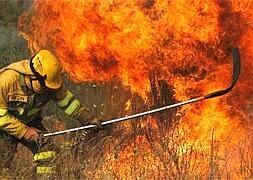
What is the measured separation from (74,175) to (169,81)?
96.5 inches

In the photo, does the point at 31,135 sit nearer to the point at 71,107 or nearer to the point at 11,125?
the point at 11,125

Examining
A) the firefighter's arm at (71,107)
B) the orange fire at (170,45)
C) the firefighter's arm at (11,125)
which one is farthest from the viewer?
the orange fire at (170,45)

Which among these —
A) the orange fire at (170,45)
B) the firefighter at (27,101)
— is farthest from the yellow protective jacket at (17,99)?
the orange fire at (170,45)

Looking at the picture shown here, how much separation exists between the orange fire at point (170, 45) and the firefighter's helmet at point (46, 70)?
4.33ft

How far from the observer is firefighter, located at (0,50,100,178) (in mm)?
7289

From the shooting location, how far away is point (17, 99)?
7402mm

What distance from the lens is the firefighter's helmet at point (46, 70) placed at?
24.2 feet

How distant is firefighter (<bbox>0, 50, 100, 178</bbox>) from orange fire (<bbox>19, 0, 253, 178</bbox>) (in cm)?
134

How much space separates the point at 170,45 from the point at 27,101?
2.29 metres

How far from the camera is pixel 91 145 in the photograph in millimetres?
8375

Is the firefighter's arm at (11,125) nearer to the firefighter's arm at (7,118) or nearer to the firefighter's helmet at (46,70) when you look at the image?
the firefighter's arm at (7,118)

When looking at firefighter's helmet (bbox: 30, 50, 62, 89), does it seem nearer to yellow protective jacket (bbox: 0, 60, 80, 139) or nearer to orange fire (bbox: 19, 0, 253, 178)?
yellow protective jacket (bbox: 0, 60, 80, 139)

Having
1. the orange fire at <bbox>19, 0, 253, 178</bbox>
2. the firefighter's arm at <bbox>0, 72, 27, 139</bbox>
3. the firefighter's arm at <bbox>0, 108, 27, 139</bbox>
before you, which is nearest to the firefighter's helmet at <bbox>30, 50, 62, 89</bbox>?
the firefighter's arm at <bbox>0, 72, 27, 139</bbox>

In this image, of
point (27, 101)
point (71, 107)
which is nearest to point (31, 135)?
point (27, 101)
